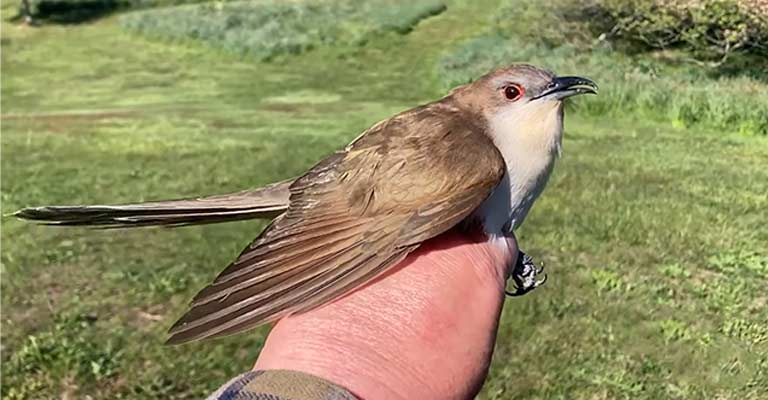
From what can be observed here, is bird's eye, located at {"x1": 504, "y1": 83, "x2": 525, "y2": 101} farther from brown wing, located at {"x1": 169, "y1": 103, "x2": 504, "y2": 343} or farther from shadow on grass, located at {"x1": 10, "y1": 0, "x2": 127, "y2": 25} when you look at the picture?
shadow on grass, located at {"x1": 10, "y1": 0, "x2": 127, "y2": 25}

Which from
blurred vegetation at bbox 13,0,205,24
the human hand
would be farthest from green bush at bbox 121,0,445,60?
the human hand

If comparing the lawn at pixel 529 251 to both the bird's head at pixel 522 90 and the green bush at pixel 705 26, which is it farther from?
the bird's head at pixel 522 90

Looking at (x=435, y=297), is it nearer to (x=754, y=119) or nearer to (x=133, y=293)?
(x=754, y=119)

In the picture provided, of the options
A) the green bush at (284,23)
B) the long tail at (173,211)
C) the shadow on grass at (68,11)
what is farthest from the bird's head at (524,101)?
the shadow on grass at (68,11)

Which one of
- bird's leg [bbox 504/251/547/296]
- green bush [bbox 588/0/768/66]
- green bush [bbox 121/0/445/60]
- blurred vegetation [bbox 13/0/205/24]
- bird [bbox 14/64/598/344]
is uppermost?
bird [bbox 14/64/598/344]

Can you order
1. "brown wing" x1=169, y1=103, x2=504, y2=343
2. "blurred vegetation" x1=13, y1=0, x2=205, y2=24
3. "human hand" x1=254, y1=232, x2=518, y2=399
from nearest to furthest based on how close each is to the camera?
1. "human hand" x1=254, y1=232, x2=518, y2=399
2. "brown wing" x1=169, y1=103, x2=504, y2=343
3. "blurred vegetation" x1=13, y1=0, x2=205, y2=24

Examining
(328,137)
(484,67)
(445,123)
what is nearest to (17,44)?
(328,137)

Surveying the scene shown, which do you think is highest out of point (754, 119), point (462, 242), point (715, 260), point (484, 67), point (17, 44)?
point (462, 242)
